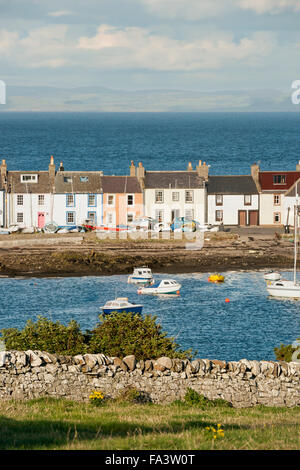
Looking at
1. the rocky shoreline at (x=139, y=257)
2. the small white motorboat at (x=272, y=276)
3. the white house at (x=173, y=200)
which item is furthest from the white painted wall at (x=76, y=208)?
the small white motorboat at (x=272, y=276)

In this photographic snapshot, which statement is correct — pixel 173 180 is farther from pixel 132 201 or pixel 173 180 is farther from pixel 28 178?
pixel 28 178

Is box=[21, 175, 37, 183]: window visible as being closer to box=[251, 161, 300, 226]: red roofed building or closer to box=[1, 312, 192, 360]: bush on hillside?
box=[251, 161, 300, 226]: red roofed building

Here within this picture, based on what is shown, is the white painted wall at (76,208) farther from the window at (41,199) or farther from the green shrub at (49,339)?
the green shrub at (49,339)

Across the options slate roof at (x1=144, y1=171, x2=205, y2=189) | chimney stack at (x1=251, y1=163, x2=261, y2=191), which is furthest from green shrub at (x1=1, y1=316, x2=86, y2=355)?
chimney stack at (x1=251, y1=163, x2=261, y2=191)

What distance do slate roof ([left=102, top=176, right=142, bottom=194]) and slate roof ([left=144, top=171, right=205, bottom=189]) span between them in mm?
1286

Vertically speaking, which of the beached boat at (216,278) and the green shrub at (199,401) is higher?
the green shrub at (199,401)

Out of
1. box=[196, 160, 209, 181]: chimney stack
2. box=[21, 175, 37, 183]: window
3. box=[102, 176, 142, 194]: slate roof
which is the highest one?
box=[196, 160, 209, 181]: chimney stack

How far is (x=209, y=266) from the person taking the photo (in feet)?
236

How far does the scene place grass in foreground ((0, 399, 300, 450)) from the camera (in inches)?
647

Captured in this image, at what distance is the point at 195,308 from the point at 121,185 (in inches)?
1281

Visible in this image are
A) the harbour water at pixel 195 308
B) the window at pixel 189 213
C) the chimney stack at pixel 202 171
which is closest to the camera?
the harbour water at pixel 195 308

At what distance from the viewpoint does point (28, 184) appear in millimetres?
86125

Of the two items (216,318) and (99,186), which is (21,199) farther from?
(216,318)

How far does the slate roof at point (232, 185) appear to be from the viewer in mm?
86875
